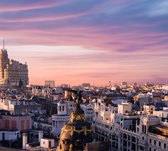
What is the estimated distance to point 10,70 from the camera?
14862cm

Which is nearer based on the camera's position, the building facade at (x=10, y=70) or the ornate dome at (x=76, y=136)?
the ornate dome at (x=76, y=136)

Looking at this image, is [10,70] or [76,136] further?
[10,70]

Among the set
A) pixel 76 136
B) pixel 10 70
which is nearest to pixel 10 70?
pixel 10 70

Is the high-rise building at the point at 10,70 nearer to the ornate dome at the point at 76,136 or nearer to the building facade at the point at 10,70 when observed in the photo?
the building facade at the point at 10,70

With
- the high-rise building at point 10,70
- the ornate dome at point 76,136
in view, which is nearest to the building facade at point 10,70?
the high-rise building at point 10,70

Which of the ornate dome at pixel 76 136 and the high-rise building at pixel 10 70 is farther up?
the high-rise building at pixel 10 70

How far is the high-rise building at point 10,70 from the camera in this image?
484 feet

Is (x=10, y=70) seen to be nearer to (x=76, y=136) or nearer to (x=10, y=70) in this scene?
(x=10, y=70)

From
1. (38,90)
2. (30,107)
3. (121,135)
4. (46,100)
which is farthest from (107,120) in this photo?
(38,90)

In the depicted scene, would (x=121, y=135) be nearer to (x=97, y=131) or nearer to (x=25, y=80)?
(x=97, y=131)

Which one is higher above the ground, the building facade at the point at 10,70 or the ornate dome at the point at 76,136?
the building facade at the point at 10,70

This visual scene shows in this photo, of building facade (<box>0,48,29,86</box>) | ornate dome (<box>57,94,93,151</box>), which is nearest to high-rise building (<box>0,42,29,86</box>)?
building facade (<box>0,48,29,86</box>)

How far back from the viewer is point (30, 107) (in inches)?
2827

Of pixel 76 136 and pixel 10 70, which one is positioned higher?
pixel 10 70
